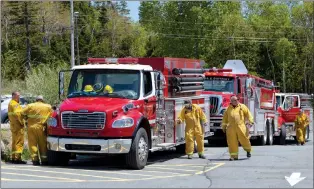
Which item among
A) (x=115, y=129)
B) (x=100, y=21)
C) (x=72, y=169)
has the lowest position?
(x=72, y=169)

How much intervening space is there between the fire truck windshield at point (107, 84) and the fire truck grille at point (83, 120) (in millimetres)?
952

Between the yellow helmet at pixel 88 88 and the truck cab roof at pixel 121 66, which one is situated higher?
the truck cab roof at pixel 121 66

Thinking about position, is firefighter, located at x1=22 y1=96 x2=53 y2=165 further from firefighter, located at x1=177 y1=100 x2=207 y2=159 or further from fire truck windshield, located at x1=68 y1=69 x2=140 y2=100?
firefighter, located at x1=177 y1=100 x2=207 y2=159

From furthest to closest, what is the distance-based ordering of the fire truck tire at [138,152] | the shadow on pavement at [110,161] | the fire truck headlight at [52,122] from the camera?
1. the shadow on pavement at [110,161]
2. the fire truck headlight at [52,122]
3. the fire truck tire at [138,152]

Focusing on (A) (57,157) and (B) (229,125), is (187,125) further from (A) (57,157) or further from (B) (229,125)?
(A) (57,157)

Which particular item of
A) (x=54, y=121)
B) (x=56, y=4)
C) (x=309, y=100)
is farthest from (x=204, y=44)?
(x=54, y=121)

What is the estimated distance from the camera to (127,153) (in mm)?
13406

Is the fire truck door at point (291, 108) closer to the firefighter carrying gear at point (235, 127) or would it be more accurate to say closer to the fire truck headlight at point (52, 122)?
the firefighter carrying gear at point (235, 127)

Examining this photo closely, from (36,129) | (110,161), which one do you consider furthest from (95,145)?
(110,161)

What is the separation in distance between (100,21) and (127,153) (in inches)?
1701

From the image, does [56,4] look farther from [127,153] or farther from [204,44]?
[127,153]

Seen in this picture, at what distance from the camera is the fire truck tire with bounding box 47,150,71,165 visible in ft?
46.2

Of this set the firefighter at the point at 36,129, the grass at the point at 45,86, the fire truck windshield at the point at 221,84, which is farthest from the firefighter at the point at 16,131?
the grass at the point at 45,86

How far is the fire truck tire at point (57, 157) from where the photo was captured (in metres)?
14.1
